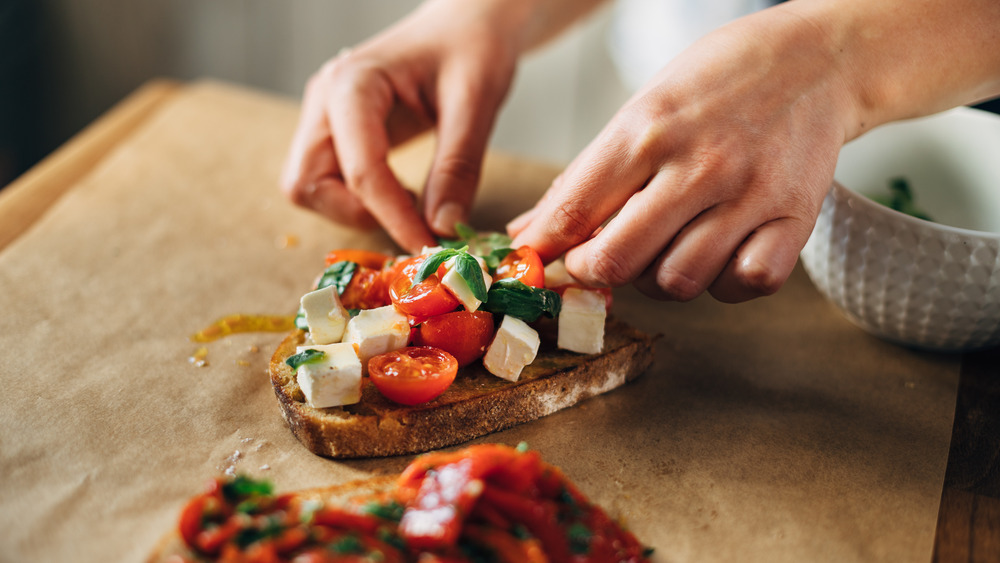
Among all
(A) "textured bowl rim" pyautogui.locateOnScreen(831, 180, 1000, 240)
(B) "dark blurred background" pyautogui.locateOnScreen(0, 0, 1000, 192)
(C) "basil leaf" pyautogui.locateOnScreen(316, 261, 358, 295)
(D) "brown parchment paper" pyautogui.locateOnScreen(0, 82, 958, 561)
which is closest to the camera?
(D) "brown parchment paper" pyautogui.locateOnScreen(0, 82, 958, 561)

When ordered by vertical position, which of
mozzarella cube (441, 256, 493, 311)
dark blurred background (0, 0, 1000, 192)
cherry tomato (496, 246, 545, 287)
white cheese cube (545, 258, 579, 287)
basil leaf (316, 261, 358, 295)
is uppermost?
mozzarella cube (441, 256, 493, 311)

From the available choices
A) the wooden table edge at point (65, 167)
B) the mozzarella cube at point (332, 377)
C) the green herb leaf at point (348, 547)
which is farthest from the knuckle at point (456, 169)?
the wooden table edge at point (65, 167)

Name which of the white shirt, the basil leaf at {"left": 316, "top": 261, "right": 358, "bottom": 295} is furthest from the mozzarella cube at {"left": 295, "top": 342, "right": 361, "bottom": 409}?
the white shirt

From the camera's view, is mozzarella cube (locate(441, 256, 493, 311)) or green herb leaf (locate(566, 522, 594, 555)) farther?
mozzarella cube (locate(441, 256, 493, 311))

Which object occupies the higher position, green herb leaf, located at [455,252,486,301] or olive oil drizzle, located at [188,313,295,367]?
green herb leaf, located at [455,252,486,301]

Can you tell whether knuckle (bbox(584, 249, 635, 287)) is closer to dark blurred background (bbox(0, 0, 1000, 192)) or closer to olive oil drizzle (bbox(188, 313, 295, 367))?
olive oil drizzle (bbox(188, 313, 295, 367))

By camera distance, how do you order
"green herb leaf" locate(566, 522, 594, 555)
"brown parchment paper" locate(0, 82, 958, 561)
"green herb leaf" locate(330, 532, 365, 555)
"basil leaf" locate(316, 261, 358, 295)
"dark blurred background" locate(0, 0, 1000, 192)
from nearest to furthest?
"green herb leaf" locate(330, 532, 365, 555)
"green herb leaf" locate(566, 522, 594, 555)
"brown parchment paper" locate(0, 82, 958, 561)
"basil leaf" locate(316, 261, 358, 295)
"dark blurred background" locate(0, 0, 1000, 192)

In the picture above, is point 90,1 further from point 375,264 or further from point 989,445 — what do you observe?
point 989,445

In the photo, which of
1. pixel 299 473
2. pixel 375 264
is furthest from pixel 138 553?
pixel 375 264
